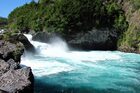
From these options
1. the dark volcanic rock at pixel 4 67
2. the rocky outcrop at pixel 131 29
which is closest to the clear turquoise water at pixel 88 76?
the dark volcanic rock at pixel 4 67

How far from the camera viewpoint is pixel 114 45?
50562mm

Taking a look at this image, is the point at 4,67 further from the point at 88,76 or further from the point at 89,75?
the point at 89,75

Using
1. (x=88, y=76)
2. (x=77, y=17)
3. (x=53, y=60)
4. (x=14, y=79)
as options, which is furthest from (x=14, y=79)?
(x=77, y=17)

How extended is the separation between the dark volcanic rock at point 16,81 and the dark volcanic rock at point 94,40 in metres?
32.3

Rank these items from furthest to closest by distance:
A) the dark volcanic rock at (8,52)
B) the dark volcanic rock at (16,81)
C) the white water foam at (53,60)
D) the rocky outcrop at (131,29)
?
the rocky outcrop at (131,29), the white water foam at (53,60), the dark volcanic rock at (8,52), the dark volcanic rock at (16,81)

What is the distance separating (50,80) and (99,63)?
1144 cm

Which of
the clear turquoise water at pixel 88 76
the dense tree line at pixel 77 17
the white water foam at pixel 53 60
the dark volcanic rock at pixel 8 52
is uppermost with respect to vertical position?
the dense tree line at pixel 77 17

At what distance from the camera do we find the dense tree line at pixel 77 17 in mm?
49406

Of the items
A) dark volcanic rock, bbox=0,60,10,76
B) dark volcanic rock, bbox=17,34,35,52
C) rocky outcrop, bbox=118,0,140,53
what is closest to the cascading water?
dark volcanic rock, bbox=17,34,35,52

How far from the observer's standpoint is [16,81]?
16.2 meters

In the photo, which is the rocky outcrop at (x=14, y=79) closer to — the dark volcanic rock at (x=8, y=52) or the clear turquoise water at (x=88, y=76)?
the clear turquoise water at (x=88, y=76)

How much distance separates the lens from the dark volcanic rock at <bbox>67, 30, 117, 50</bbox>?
163ft

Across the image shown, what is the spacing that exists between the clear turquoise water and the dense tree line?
12346 mm

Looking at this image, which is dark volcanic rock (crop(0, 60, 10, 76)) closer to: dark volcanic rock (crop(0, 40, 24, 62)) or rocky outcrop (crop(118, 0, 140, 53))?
dark volcanic rock (crop(0, 40, 24, 62))
